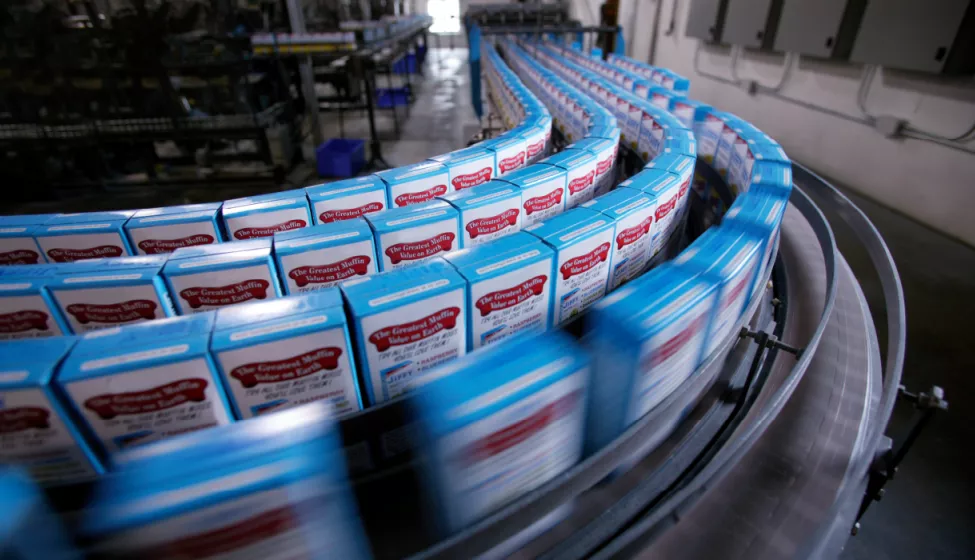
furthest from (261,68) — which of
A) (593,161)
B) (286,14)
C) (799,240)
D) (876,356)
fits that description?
(876,356)

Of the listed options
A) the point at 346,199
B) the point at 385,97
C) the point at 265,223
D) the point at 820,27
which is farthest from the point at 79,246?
the point at 385,97

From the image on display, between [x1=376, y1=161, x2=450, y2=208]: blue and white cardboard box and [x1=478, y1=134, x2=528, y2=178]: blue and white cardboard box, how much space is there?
10.5 inches

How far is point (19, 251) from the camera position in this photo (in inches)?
54.9

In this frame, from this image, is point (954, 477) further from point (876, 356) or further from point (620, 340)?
point (620, 340)

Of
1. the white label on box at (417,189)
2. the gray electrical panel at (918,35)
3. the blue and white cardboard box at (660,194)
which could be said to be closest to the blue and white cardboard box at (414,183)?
the white label on box at (417,189)

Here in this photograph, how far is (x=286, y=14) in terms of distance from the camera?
21.5 feet

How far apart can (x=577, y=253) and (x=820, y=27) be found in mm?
5182

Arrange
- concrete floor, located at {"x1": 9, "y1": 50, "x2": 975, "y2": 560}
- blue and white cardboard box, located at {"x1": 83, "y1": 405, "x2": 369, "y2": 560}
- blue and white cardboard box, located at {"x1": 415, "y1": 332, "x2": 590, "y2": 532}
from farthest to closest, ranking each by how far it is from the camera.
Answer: concrete floor, located at {"x1": 9, "y1": 50, "x2": 975, "y2": 560} → blue and white cardboard box, located at {"x1": 415, "y1": 332, "x2": 590, "y2": 532} → blue and white cardboard box, located at {"x1": 83, "y1": 405, "x2": 369, "y2": 560}

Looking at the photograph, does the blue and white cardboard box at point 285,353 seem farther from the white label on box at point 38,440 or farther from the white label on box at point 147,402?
the white label on box at point 38,440

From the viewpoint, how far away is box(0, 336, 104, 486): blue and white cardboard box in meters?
A: 0.75

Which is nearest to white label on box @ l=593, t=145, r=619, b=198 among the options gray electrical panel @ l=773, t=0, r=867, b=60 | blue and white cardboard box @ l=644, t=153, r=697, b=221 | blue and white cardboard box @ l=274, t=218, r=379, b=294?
blue and white cardboard box @ l=644, t=153, r=697, b=221

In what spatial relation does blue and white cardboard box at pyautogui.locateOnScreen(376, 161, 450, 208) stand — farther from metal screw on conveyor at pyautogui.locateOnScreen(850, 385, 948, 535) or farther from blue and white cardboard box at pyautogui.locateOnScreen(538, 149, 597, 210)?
metal screw on conveyor at pyautogui.locateOnScreen(850, 385, 948, 535)

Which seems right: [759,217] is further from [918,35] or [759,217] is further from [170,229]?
[918,35]

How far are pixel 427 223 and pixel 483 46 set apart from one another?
22.2 feet
